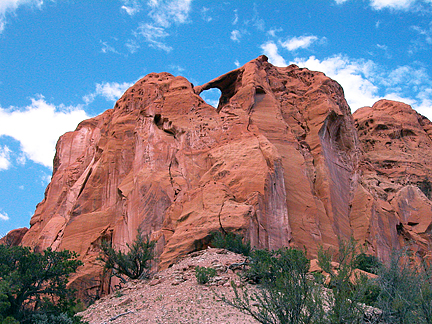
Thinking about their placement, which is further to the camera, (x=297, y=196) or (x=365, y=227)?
(x=365, y=227)

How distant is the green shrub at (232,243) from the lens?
24.3 meters

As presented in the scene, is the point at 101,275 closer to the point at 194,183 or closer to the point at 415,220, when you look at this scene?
the point at 194,183

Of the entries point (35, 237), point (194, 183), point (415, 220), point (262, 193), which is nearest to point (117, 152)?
point (194, 183)

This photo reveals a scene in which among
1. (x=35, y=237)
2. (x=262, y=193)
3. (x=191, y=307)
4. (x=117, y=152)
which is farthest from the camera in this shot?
(x=35, y=237)

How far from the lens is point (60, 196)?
Result: 4250cm

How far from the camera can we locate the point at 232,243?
24312 mm

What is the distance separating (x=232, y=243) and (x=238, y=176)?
600 cm

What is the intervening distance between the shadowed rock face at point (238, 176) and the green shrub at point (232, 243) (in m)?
0.52

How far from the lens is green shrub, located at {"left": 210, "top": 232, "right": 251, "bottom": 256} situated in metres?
24.3

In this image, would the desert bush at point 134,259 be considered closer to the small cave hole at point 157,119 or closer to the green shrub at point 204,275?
the green shrub at point 204,275

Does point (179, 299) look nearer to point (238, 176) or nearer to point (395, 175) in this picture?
point (238, 176)

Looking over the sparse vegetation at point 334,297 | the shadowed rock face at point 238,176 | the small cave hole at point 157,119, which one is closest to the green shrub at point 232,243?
the shadowed rock face at point 238,176

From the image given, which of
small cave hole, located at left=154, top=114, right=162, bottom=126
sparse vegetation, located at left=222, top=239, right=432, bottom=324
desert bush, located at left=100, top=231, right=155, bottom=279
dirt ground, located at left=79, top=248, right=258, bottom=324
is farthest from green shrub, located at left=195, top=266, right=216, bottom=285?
small cave hole, located at left=154, top=114, right=162, bottom=126

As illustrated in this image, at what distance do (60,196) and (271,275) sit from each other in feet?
94.0
